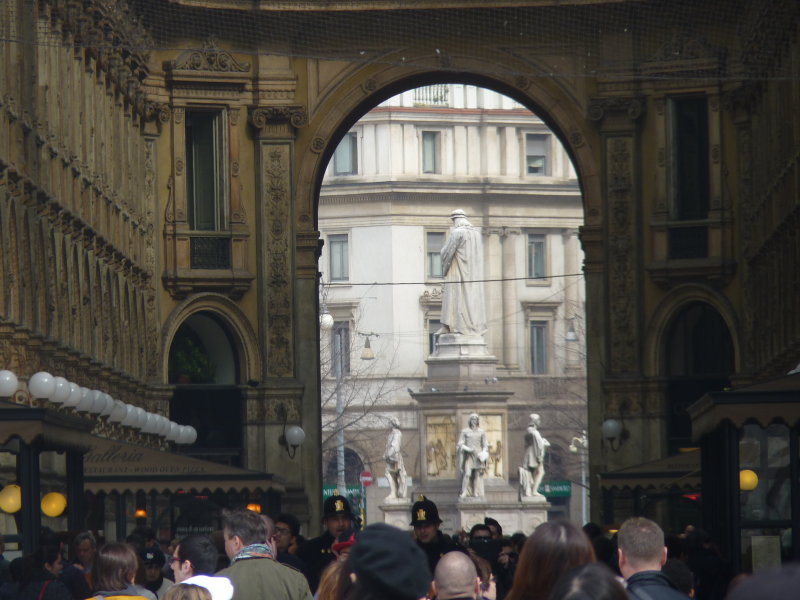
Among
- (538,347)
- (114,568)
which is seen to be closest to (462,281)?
(538,347)

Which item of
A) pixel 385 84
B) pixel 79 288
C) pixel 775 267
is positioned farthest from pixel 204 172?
pixel 775 267

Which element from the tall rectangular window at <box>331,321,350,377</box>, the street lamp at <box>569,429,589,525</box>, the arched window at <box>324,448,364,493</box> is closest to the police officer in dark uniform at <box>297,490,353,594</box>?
the street lamp at <box>569,429,589,525</box>

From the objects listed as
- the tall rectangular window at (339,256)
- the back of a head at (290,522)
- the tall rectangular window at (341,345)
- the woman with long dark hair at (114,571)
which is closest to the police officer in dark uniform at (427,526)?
the back of a head at (290,522)

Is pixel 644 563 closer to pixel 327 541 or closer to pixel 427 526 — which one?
pixel 427 526

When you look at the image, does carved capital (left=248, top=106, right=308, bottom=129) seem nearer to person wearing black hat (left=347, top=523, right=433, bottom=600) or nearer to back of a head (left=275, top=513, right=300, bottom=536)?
back of a head (left=275, top=513, right=300, bottom=536)

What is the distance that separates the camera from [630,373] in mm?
39219

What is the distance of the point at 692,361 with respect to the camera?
131 ft

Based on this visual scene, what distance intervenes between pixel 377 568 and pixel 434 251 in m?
87.5

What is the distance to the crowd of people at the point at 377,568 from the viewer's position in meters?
7.00

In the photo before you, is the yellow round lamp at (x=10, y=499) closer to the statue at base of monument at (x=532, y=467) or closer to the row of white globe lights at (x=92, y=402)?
the row of white globe lights at (x=92, y=402)

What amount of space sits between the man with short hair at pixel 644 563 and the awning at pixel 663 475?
20139 millimetres

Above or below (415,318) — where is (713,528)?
below

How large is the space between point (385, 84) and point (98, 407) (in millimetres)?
15251

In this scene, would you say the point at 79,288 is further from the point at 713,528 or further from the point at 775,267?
the point at 713,528
